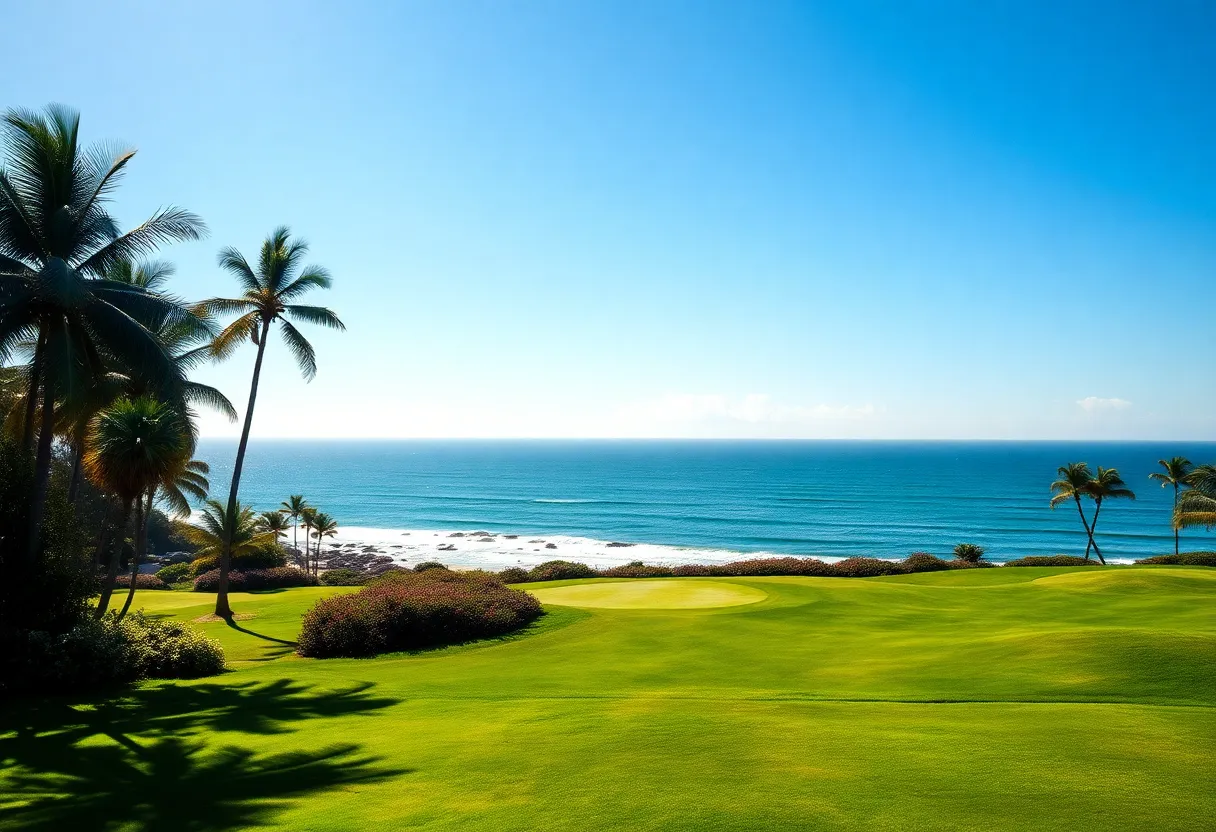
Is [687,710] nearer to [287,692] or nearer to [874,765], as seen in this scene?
[874,765]

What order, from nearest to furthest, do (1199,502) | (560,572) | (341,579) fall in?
(560,572) < (1199,502) < (341,579)

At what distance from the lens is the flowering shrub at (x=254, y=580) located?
37.5 m

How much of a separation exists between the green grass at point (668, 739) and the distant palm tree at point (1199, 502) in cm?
2497

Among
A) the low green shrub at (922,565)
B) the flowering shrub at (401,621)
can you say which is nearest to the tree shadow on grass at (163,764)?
the flowering shrub at (401,621)

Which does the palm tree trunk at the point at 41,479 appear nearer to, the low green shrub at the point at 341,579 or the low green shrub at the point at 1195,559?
the low green shrub at the point at 341,579

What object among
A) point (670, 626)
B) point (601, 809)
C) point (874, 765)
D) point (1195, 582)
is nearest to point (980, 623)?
point (670, 626)

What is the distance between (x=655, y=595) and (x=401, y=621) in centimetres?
942

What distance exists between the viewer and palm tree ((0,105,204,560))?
14.4 m

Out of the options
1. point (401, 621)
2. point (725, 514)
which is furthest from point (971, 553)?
point (725, 514)

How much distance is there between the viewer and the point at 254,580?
3791cm

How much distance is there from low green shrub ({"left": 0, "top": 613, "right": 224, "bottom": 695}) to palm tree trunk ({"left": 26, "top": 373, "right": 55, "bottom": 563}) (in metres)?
1.96

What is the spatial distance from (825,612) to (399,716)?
13955 millimetres

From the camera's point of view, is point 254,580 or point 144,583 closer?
point 254,580

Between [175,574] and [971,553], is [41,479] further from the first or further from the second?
[971,553]
